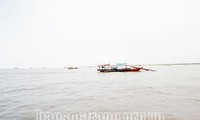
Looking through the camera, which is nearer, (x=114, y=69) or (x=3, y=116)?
(x=3, y=116)

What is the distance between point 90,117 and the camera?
28.4 feet

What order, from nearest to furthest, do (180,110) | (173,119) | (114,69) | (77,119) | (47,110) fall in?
(173,119)
(77,119)
(180,110)
(47,110)
(114,69)

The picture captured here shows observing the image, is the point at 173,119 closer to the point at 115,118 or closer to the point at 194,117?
the point at 194,117

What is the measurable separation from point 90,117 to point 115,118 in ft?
4.05

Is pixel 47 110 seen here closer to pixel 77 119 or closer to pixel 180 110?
pixel 77 119

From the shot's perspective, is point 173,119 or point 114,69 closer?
point 173,119

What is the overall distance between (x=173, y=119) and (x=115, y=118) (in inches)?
102

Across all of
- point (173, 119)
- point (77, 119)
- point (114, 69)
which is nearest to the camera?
point (173, 119)

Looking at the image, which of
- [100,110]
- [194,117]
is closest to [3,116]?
[100,110]

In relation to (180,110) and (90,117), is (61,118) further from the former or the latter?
(180,110)

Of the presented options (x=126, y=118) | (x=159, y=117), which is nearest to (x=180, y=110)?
(x=159, y=117)

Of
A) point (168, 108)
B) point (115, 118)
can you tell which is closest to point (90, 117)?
point (115, 118)

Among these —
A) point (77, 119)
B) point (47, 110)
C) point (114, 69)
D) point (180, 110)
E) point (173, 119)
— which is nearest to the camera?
point (173, 119)

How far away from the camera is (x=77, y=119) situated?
8500 millimetres
